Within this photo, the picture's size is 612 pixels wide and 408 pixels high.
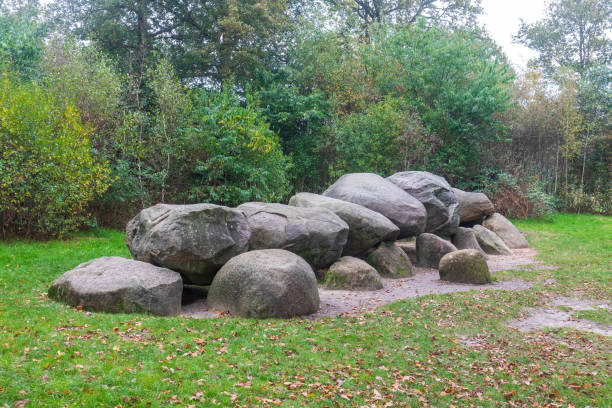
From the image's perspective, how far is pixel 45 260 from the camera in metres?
12.1

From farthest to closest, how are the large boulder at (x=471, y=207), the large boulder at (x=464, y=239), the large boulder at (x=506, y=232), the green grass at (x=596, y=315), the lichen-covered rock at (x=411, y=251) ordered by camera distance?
the large boulder at (x=471, y=207), the large boulder at (x=506, y=232), the large boulder at (x=464, y=239), the lichen-covered rock at (x=411, y=251), the green grass at (x=596, y=315)

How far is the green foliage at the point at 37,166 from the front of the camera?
43.9ft

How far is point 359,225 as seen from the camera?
13.9 metres

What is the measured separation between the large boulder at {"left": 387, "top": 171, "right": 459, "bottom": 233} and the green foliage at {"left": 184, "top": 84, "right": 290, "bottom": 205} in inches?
215

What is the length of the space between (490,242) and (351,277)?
894cm

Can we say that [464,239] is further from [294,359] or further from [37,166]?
[37,166]

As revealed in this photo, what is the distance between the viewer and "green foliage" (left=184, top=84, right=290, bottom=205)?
1848 centimetres

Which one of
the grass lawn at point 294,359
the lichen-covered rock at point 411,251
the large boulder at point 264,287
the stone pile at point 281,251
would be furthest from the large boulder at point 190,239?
the lichen-covered rock at point 411,251

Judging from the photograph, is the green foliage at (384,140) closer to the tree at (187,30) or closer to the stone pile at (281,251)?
the stone pile at (281,251)

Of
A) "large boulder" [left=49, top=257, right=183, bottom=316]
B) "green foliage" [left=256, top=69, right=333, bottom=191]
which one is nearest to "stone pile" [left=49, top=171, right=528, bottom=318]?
"large boulder" [left=49, top=257, right=183, bottom=316]

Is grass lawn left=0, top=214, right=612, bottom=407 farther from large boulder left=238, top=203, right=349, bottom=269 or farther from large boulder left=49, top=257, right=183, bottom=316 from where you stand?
large boulder left=238, top=203, right=349, bottom=269

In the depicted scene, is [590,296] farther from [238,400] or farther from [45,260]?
[45,260]

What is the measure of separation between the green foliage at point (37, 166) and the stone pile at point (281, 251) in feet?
14.7

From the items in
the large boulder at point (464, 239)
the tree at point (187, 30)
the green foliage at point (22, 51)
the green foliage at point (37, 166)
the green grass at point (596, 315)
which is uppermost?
the tree at point (187, 30)
